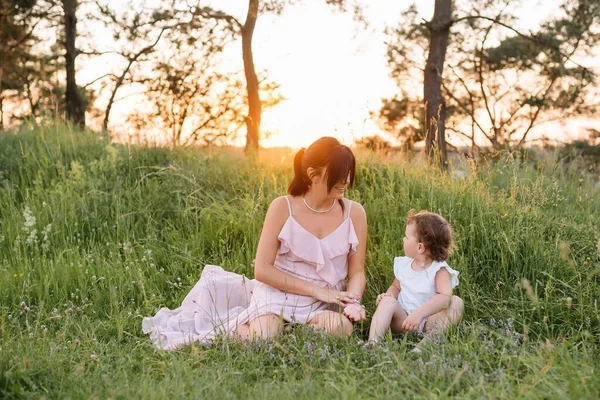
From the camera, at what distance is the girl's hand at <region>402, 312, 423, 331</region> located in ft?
12.6

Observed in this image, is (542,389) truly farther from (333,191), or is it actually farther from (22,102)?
(22,102)

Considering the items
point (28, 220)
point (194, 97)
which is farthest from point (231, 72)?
point (28, 220)

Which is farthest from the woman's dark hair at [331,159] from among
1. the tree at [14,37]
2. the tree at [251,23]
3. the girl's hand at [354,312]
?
the tree at [14,37]

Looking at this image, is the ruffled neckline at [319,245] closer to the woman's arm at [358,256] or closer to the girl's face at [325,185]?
the woman's arm at [358,256]

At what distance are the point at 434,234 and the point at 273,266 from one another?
1030mm

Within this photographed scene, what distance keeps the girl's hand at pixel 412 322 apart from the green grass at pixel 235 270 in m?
0.11

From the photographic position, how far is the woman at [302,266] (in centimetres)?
408

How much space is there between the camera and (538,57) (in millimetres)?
23438

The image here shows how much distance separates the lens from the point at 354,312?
12.7ft

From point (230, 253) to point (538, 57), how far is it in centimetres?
2064

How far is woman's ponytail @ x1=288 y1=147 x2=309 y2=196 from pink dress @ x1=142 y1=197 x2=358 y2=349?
0.26 feet

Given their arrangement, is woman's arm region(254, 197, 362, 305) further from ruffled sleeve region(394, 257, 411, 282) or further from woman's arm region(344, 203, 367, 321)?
ruffled sleeve region(394, 257, 411, 282)

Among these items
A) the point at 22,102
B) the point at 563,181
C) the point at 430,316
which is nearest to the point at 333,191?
the point at 430,316

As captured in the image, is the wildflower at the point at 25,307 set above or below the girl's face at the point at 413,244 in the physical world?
below
